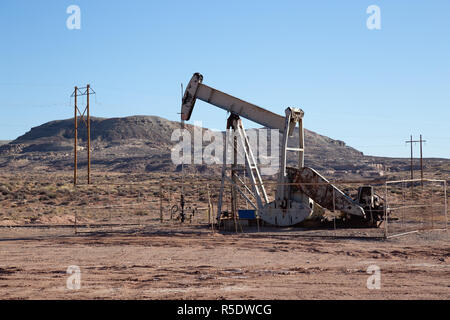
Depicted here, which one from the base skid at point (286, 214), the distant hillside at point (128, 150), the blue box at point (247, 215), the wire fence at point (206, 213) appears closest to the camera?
the wire fence at point (206, 213)

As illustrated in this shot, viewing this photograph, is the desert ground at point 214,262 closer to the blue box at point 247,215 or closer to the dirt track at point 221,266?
the dirt track at point 221,266

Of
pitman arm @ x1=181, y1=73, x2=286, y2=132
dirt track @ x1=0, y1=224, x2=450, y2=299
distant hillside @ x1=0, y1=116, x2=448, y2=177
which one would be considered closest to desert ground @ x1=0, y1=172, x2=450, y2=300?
dirt track @ x1=0, y1=224, x2=450, y2=299

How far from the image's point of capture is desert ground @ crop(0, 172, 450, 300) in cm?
882

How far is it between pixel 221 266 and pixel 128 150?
347ft

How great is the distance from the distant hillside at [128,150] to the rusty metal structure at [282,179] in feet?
204

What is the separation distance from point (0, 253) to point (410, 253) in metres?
9.21

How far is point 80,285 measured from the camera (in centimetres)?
942

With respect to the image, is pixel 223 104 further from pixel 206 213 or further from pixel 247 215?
pixel 206 213

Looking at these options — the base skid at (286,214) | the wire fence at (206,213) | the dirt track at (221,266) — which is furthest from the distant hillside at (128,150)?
the dirt track at (221,266)

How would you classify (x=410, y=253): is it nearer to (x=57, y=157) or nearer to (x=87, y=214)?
(x=87, y=214)

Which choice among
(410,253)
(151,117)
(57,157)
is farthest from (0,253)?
(151,117)

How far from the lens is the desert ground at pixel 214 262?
882cm

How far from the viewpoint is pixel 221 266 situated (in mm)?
11430
